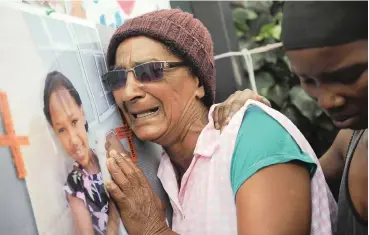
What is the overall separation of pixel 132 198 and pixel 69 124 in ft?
0.90

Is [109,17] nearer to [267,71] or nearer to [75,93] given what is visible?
[75,93]

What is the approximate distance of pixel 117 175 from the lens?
1091 millimetres

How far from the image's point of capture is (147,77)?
44.1 inches

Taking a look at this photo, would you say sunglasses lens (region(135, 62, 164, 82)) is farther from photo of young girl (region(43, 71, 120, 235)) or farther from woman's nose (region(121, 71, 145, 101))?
photo of young girl (region(43, 71, 120, 235))

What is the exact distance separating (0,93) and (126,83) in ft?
1.25

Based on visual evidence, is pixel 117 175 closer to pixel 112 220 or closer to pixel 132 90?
pixel 112 220

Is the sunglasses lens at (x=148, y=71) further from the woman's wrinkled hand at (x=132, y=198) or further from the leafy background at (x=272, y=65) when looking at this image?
the leafy background at (x=272, y=65)

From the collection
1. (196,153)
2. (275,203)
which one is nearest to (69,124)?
(196,153)

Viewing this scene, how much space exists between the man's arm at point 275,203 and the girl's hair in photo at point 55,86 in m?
0.43

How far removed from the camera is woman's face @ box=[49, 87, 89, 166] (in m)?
0.94

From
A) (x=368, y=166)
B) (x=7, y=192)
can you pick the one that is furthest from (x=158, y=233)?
(x=368, y=166)

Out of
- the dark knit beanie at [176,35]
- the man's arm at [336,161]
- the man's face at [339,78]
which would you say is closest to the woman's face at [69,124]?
the dark knit beanie at [176,35]

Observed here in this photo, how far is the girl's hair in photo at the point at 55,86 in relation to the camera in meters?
0.92

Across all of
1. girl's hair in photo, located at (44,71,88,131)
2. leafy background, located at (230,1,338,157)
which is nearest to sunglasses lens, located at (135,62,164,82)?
girl's hair in photo, located at (44,71,88,131)
